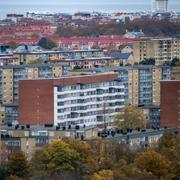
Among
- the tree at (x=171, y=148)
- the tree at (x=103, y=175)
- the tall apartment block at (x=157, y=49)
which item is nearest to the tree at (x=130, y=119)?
the tree at (x=171, y=148)

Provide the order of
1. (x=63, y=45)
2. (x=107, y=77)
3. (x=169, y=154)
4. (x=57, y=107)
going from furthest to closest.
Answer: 1. (x=63, y=45)
2. (x=107, y=77)
3. (x=57, y=107)
4. (x=169, y=154)

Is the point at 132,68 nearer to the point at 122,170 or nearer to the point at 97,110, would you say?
the point at 97,110

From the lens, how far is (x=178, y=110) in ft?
115

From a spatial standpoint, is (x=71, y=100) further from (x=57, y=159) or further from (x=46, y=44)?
(x=46, y=44)

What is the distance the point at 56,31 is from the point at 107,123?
39340 mm

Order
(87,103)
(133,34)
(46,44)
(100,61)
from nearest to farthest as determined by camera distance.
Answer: (87,103) < (100,61) < (46,44) < (133,34)

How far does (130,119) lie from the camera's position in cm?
3359

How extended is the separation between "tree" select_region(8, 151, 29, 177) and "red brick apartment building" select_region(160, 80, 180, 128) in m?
9.14

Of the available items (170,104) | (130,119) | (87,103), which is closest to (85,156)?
(130,119)

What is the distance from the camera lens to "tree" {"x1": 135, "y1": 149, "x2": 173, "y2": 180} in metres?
25.1

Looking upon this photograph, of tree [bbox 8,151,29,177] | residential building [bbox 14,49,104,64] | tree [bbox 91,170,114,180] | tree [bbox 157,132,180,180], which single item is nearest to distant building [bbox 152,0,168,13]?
residential building [bbox 14,49,104,64]

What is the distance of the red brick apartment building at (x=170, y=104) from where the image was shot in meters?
34.7

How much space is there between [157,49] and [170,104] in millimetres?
18763

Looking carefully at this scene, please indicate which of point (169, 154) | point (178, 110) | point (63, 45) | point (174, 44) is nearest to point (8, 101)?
point (178, 110)
